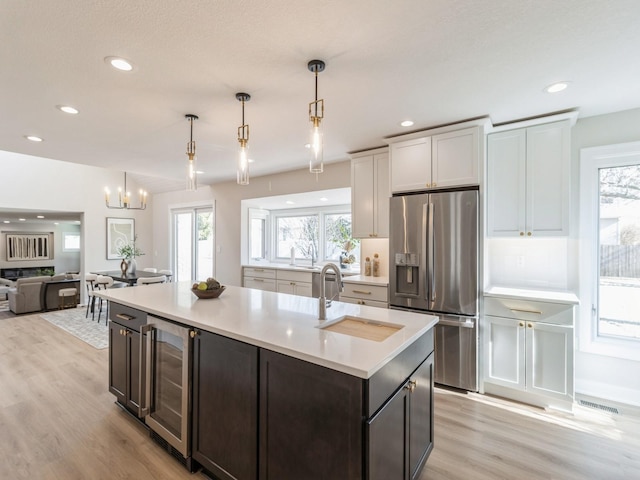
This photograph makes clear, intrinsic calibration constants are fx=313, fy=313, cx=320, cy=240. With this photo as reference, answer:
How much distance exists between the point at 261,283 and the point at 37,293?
15.5 ft

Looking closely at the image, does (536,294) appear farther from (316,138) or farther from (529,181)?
(316,138)

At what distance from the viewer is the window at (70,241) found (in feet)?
36.1

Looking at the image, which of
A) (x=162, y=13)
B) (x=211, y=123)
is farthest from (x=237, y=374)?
(x=211, y=123)

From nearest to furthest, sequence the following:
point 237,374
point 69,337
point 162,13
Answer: point 162,13
point 237,374
point 69,337

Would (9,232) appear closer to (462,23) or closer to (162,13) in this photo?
(162,13)

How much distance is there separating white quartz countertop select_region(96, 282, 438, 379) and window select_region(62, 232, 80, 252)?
35.7 feet

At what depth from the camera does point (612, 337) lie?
286cm

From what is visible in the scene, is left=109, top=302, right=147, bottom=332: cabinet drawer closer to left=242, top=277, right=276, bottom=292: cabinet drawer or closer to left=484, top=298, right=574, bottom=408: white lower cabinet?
left=242, top=277, right=276, bottom=292: cabinet drawer

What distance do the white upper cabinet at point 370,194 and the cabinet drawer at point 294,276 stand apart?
1.11 meters

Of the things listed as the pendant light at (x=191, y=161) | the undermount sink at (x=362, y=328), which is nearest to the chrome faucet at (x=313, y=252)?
the pendant light at (x=191, y=161)

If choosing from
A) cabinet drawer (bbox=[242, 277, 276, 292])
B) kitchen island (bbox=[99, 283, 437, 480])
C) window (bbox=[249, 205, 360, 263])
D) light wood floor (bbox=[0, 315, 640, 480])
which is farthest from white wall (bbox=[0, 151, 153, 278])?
kitchen island (bbox=[99, 283, 437, 480])

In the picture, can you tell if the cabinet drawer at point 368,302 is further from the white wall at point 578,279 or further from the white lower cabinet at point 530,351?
the white wall at point 578,279

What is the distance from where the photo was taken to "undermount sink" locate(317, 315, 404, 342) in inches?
71.1

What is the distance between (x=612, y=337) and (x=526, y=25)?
2.87 metres
